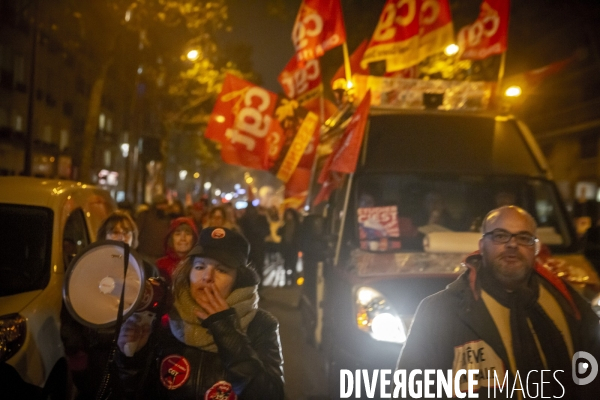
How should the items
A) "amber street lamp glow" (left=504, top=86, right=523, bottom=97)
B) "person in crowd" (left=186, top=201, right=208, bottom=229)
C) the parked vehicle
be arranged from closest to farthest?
the parked vehicle, "amber street lamp glow" (left=504, top=86, right=523, bottom=97), "person in crowd" (left=186, top=201, right=208, bottom=229)

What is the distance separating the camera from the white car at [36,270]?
397cm

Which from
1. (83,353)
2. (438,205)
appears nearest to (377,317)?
(438,205)

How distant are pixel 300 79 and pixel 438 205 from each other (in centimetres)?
432

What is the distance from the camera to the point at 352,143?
20.1 feet

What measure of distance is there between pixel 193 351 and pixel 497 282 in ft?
4.40

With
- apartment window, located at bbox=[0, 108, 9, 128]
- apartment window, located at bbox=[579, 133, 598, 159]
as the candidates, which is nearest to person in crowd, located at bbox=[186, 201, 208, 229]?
apartment window, located at bbox=[579, 133, 598, 159]

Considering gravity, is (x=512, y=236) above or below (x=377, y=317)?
above

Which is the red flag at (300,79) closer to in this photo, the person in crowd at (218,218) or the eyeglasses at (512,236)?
the person in crowd at (218,218)

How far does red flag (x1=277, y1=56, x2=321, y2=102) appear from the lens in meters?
9.87

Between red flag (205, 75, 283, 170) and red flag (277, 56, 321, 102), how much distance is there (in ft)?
2.62

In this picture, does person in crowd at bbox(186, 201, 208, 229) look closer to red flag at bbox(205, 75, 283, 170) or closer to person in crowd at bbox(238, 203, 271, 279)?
person in crowd at bbox(238, 203, 271, 279)

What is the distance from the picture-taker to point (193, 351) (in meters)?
2.99

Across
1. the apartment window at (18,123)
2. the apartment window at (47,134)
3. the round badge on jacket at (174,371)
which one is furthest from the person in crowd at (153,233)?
the apartment window at (47,134)

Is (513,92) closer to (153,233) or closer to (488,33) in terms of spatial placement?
(488,33)
